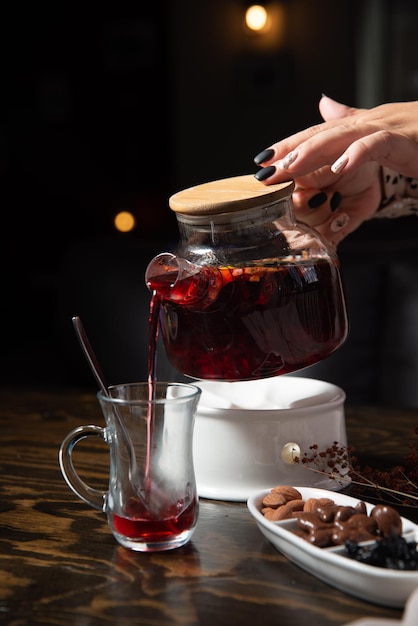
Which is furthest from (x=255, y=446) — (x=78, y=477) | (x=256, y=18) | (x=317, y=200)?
(x=256, y=18)

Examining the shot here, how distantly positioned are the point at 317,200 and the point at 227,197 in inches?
16.1

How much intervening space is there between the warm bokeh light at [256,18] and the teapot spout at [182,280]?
3.12m

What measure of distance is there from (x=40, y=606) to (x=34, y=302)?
10.6ft

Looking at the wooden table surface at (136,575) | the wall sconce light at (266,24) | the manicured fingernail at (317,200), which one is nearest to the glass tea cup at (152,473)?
the wooden table surface at (136,575)

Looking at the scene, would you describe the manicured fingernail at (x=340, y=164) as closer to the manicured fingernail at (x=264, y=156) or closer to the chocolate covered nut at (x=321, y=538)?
the manicured fingernail at (x=264, y=156)

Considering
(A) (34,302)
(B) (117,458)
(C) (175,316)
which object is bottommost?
(A) (34,302)

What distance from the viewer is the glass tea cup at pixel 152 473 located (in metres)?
0.82

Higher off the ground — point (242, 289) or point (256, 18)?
point (256, 18)

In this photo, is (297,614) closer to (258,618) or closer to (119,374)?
(258,618)

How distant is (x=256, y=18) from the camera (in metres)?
3.82

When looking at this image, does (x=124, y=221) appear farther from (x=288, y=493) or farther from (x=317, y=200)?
(x=288, y=493)

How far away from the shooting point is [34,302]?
12.7ft

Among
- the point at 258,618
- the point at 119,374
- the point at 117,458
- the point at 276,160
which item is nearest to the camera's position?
the point at 258,618

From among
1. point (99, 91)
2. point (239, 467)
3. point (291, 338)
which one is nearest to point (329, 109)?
point (291, 338)
